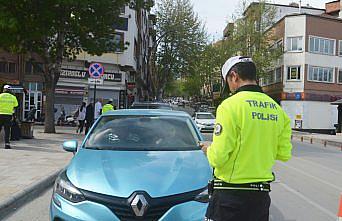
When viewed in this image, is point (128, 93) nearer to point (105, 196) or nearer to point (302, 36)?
point (302, 36)

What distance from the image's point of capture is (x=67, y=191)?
15.0 feet

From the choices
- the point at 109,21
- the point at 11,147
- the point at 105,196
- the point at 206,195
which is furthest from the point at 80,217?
the point at 109,21

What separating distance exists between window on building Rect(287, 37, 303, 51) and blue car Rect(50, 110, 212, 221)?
40867mm

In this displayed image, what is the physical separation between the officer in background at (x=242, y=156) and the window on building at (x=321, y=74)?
142 feet

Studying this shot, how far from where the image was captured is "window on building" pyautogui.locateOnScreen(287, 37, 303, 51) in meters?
44.3

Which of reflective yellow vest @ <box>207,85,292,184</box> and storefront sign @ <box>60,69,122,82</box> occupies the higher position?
storefront sign @ <box>60,69,122,82</box>

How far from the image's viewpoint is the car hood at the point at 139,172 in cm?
441

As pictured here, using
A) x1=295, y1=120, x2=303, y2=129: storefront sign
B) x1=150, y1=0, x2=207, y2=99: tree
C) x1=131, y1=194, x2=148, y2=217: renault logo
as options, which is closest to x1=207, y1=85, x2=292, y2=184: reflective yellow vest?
x1=131, y1=194, x2=148, y2=217: renault logo

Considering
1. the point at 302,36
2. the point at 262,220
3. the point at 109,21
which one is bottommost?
the point at 262,220

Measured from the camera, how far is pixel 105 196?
4312mm

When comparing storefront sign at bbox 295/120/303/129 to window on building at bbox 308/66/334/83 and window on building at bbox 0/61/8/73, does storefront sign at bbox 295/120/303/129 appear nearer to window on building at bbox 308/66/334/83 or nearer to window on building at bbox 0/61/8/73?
window on building at bbox 308/66/334/83

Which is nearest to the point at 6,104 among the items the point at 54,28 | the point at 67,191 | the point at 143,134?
the point at 54,28

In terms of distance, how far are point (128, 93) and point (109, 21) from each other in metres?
19.3

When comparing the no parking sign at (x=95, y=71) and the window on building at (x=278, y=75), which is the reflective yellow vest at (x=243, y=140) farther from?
the window on building at (x=278, y=75)
